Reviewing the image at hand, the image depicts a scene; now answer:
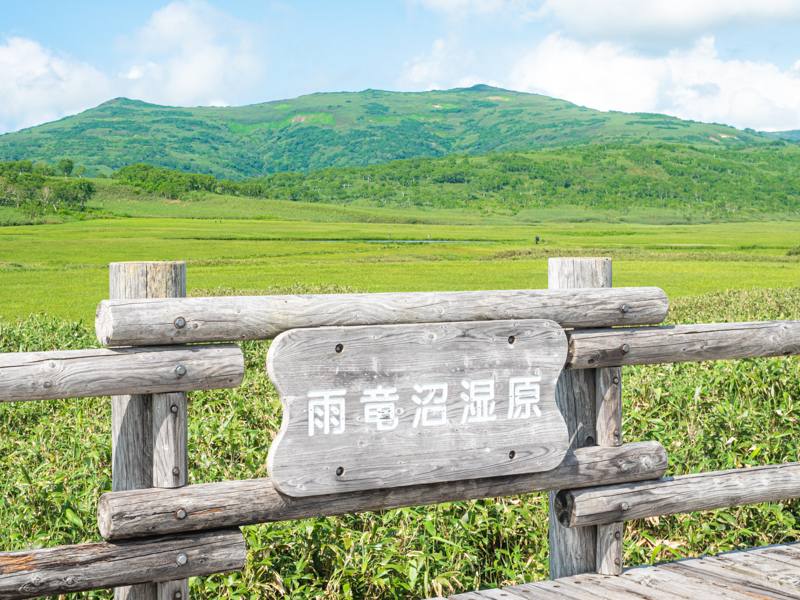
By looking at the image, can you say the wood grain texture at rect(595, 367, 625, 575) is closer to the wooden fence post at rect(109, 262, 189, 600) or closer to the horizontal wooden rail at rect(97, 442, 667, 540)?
the horizontal wooden rail at rect(97, 442, 667, 540)

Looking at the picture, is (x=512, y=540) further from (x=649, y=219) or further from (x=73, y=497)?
Answer: (x=649, y=219)

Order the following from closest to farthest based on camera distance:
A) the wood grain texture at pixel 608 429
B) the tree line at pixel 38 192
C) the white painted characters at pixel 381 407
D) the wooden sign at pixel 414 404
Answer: the wooden sign at pixel 414 404 → the white painted characters at pixel 381 407 → the wood grain texture at pixel 608 429 → the tree line at pixel 38 192

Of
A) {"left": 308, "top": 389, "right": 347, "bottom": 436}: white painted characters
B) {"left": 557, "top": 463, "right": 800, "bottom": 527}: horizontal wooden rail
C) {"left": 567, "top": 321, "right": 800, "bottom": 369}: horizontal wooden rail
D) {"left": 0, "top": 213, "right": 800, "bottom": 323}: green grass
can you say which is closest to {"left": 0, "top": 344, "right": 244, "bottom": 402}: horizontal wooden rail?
{"left": 308, "top": 389, "right": 347, "bottom": 436}: white painted characters

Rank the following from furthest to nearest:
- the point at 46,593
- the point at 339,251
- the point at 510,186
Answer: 1. the point at 510,186
2. the point at 339,251
3. the point at 46,593

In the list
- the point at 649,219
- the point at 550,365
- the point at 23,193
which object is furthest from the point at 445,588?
the point at 649,219

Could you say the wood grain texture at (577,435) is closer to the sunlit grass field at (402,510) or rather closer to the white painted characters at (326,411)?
the sunlit grass field at (402,510)

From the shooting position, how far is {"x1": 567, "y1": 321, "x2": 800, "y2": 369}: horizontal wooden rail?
480cm

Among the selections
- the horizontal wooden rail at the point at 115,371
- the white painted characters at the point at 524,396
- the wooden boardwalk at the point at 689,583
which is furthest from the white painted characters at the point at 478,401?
the horizontal wooden rail at the point at 115,371

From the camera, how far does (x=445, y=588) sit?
5.59 meters

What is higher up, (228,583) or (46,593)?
(46,593)

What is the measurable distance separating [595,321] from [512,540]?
202 centimetres

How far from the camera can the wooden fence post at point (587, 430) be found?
4.94 meters

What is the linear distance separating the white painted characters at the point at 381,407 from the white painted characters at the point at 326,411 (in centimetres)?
12

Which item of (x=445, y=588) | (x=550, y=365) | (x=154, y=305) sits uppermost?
(x=154, y=305)
